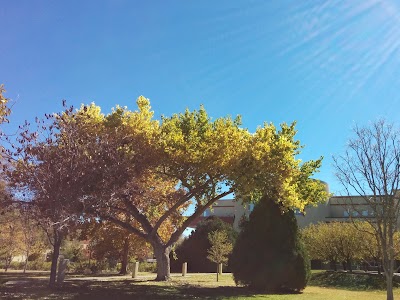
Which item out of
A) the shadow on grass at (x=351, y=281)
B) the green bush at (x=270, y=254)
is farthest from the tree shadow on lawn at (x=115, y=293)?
the shadow on grass at (x=351, y=281)

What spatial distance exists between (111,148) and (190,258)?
112 feet

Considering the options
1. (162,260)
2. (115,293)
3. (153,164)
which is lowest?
(115,293)

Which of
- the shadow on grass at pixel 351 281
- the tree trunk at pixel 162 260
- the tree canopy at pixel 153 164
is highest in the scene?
the tree canopy at pixel 153 164

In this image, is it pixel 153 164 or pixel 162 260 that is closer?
pixel 153 164

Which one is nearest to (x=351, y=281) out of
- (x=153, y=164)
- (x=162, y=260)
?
(x=162, y=260)

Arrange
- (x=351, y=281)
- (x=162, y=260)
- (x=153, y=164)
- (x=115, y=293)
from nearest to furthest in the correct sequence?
(x=115, y=293) < (x=153, y=164) < (x=162, y=260) < (x=351, y=281)

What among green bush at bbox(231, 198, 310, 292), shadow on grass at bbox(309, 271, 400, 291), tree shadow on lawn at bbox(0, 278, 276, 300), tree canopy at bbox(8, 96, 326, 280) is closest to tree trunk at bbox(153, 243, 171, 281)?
tree canopy at bbox(8, 96, 326, 280)

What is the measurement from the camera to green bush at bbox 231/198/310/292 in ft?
65.5

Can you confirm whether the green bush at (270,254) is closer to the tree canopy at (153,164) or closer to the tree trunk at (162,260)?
the tree canopy at (153,164)

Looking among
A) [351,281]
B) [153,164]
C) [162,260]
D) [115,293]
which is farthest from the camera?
[351,281]

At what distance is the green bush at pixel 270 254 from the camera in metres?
20.0

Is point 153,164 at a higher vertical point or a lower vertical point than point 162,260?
higher

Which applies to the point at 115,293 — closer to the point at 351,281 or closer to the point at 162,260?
the point at 162,260

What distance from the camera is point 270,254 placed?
66.7 ft
